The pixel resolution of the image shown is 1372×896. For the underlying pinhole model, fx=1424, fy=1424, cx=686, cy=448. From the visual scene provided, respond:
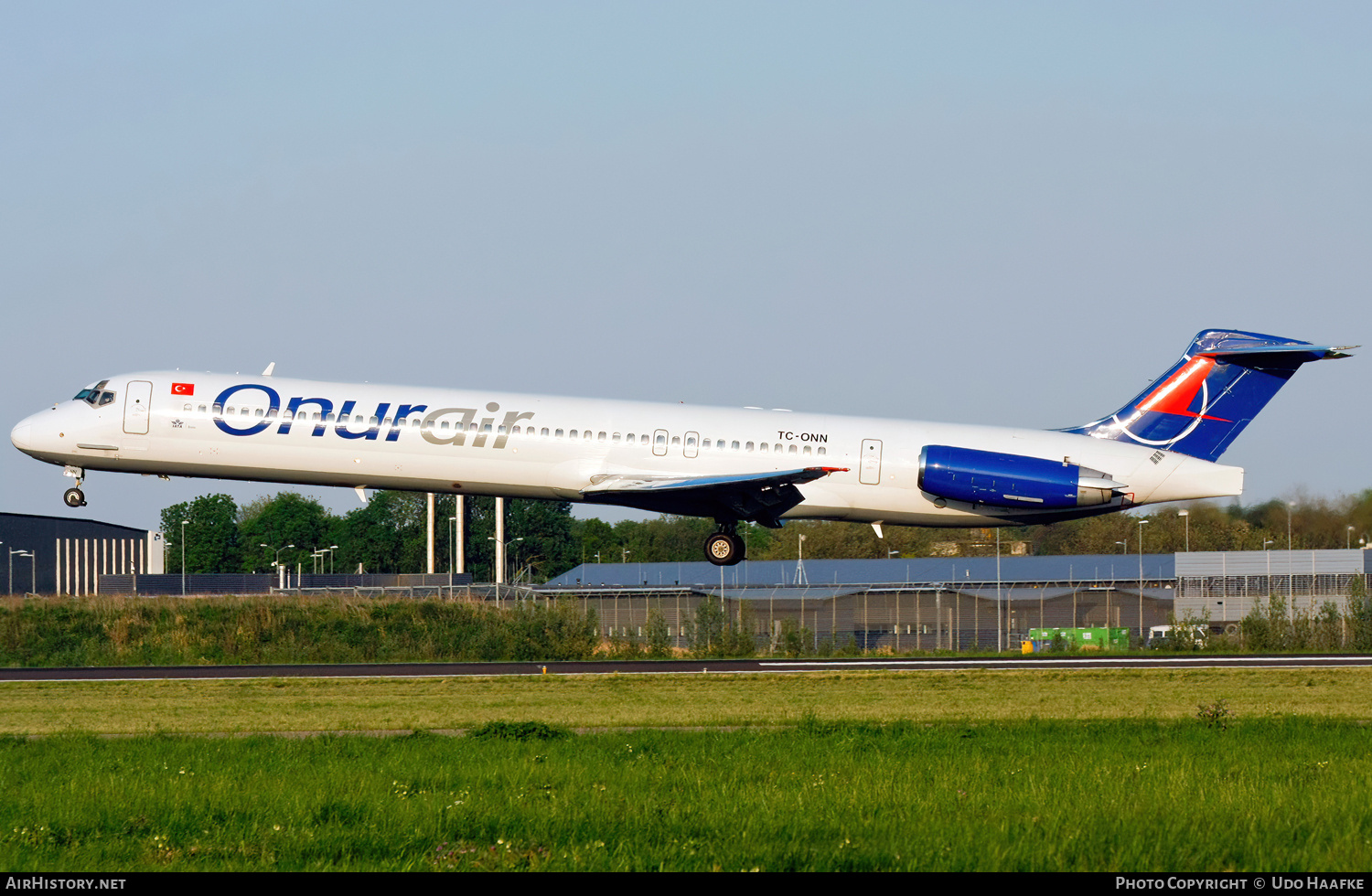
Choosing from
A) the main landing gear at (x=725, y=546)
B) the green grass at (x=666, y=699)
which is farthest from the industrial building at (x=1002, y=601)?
the green grass at (x=666, y=699)

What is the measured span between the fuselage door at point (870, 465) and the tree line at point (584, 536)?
61.3 feet

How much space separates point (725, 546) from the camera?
31.6m

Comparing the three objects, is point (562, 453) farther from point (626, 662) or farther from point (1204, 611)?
point (1204, 611)

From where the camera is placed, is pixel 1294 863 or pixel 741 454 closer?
pixel 1294 863

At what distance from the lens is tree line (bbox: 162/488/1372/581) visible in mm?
45562

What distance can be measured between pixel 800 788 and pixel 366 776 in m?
4.68

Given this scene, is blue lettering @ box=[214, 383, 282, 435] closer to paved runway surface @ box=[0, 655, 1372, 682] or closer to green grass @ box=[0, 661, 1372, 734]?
green grass @ box=[0, 661, 1372, 734]

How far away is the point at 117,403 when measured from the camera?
30500 mm

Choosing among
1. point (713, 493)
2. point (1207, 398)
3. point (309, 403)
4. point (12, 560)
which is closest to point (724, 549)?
point (713, 493)

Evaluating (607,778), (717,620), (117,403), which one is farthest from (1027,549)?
(607,778)

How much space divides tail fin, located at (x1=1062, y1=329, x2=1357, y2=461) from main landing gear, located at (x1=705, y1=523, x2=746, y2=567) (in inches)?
318

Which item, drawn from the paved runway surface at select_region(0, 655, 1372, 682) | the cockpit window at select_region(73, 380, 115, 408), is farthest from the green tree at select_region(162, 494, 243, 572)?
the cockpit window at select_region(73, 380, 115, 408)

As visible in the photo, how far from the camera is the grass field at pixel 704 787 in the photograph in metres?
11.2

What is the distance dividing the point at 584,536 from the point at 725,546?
83005mm
